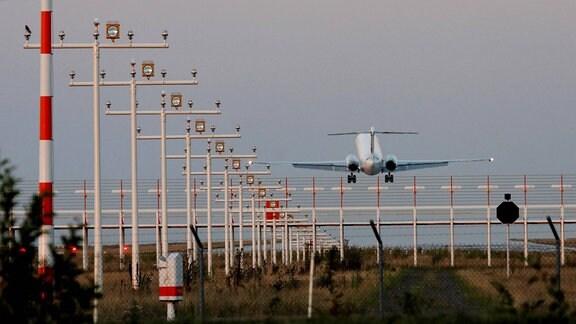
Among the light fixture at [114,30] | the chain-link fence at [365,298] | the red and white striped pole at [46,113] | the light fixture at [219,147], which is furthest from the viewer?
the light fixture at [219,147]

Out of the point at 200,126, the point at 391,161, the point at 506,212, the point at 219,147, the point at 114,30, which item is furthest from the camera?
the point at 391,161

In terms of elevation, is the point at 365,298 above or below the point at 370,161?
below

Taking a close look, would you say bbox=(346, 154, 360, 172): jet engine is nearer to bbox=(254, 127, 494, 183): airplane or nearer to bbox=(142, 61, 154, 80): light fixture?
bbox=(254, 127, 494, 183): airplane

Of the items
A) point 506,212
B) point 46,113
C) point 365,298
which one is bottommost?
point 365,298

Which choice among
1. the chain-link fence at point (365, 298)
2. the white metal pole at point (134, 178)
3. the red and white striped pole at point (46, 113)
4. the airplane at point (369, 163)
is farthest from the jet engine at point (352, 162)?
the red and white striped pole at point (46, 113)

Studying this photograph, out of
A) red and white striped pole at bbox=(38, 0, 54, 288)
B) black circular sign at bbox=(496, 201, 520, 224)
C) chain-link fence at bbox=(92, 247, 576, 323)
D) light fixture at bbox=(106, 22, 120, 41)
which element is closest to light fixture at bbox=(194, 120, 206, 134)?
chain-link fence at bbox=(92, 247, 576, 323)

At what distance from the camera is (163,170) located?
5181 cm

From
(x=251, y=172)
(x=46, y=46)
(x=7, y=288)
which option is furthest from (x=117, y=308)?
(x=251, y=172)

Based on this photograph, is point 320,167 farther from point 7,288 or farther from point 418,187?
point 7,288

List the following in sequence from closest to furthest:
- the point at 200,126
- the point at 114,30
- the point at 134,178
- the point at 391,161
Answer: the point at 114,30, the point at 134,178, the point at 200,126, the point at 391,161

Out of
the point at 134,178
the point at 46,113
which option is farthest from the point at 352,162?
the point at 46,113

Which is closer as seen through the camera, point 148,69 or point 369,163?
point 148,69

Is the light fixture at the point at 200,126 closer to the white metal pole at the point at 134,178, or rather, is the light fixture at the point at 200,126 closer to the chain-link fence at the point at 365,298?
the chain-link fence at the point at 365,298

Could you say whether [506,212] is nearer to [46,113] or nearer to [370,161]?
[46,113]
